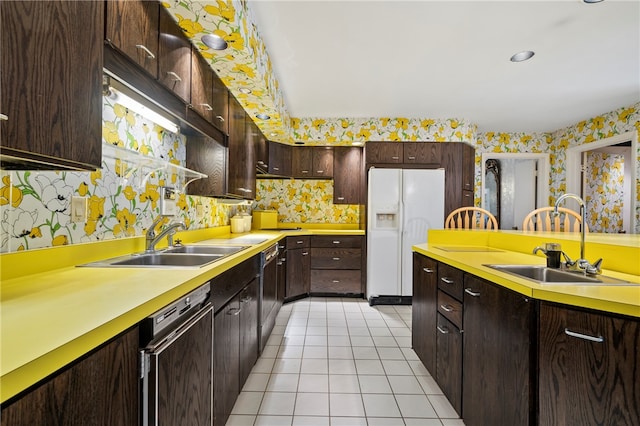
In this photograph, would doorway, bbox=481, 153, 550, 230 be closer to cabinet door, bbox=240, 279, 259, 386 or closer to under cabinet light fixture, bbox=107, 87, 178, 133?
cabinet door, bbox=240, 279, 259, 386

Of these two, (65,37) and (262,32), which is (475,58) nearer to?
(262,32)

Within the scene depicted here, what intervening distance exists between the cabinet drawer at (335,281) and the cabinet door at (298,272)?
10 centimetres

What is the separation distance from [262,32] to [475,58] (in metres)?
1.80

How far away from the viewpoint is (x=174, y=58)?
4.81 ft

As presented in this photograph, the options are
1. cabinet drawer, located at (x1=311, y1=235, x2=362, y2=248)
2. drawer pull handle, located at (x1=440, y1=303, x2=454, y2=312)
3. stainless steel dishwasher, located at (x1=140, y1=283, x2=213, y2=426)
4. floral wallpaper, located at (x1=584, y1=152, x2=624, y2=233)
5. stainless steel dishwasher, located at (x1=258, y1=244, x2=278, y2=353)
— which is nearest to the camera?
stainless steel dishwasher, located at (x1=140, y1=283, x2=213, y2=426)

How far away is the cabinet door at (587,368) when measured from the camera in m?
0.85

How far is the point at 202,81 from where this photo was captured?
180 centimetres

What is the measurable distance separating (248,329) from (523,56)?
3081mm

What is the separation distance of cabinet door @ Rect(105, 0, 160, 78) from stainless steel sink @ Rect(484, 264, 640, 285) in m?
1.76

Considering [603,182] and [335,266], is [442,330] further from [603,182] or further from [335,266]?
[603,182]

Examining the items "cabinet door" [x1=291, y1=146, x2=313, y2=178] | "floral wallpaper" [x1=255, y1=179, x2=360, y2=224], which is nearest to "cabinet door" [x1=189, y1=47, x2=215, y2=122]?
"cabinet door" [x1=291, y1=146, x2=313, y2=178]

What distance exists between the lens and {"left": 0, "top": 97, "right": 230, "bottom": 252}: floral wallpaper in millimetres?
1055

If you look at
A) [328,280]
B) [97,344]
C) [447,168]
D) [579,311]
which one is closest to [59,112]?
[97,344]

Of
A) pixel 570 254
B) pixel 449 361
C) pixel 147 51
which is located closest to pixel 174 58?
pixel 147 51
